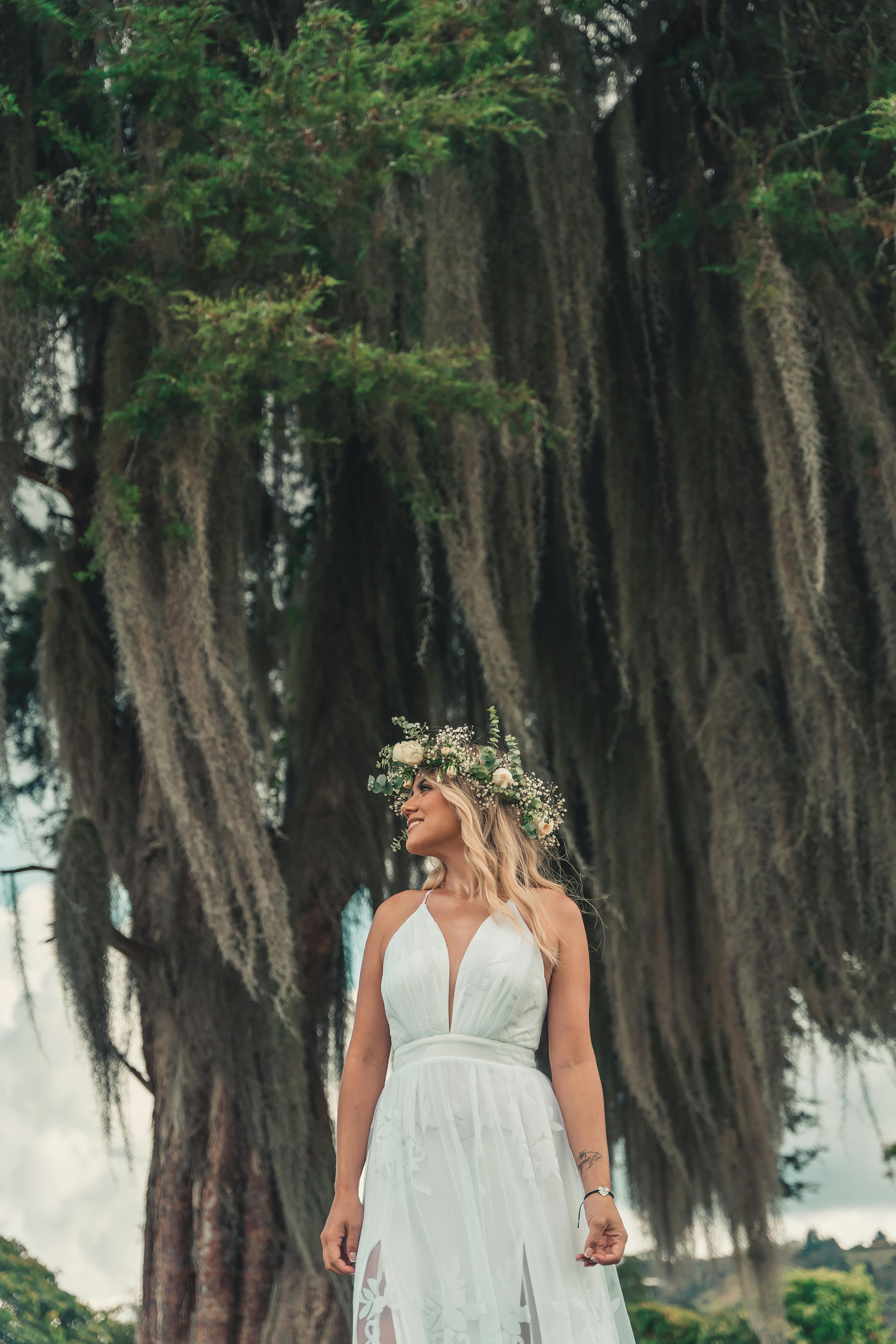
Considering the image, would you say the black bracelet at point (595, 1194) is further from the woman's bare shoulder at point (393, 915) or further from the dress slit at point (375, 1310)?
the woman's bare shoulder at point (393, 915)

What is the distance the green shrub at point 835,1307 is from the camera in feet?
25.1

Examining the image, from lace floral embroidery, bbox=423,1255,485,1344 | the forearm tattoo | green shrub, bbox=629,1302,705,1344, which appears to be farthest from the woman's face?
green shrub, bbox=629,1302,705,1344

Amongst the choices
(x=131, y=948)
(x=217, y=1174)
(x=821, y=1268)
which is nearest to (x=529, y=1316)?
(x=217, y=1174)

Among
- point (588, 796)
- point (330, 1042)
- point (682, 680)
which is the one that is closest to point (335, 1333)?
point (330, 1042)

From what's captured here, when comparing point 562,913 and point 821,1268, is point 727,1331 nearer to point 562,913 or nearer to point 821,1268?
point 821,1268

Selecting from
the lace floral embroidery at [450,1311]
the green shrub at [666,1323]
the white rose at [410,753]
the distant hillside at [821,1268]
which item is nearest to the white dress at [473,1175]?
the lace floral embroidery at [450,1311]

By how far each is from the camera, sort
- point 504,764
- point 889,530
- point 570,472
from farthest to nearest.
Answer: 1. point 570,472
2. point 889,530
3. point 504,764

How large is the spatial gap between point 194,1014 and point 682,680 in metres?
1.76

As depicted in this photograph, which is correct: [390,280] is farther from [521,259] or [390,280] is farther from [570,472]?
[570,472]

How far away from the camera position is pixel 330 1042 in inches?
175

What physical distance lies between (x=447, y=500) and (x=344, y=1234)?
8.04 ft

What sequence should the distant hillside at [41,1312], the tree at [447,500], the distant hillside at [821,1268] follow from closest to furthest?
the tree at [447,500] < the distant hillside at [41,1312] < the distant hillside at [821,1268]

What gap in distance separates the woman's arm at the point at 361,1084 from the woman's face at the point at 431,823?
8 cm

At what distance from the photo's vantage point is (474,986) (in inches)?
76.0
